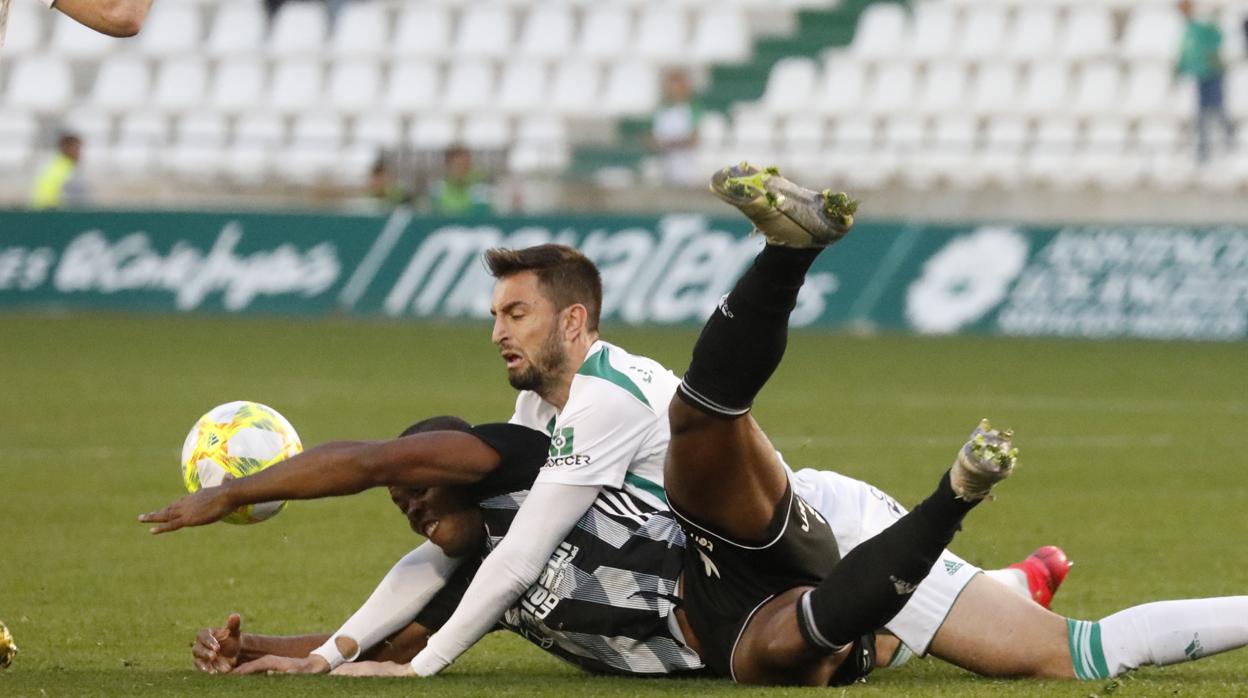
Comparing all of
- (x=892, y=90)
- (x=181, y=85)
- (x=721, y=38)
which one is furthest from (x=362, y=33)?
(x=892, y=90)

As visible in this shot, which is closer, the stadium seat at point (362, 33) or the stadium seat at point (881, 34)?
the stadium seat at point (881, 34)

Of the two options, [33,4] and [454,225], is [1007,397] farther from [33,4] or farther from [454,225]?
[33,4]

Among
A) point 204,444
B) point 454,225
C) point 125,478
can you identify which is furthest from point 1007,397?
point 204,444

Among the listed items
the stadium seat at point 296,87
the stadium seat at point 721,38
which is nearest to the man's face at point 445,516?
the stadium seat at point 721,38

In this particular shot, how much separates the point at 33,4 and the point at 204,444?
2427 centimetres

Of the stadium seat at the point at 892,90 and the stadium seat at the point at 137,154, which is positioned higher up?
the stadium seat at the point at 137,154

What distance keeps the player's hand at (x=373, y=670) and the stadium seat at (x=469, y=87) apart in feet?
69.7

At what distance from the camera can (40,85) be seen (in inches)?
1094

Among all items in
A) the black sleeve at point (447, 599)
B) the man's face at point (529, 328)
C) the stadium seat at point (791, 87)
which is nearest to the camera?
the man's face at point (529, 328)

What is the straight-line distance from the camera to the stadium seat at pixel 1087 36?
24594 millimetres

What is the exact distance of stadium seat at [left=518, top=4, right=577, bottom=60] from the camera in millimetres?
27047

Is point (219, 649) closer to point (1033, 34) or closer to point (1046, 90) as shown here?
point (1046, 90)

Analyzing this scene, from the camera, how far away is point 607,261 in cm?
2111

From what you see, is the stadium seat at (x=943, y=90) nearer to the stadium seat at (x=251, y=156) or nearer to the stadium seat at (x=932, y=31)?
the stadium seat at (x=932, y=31)
